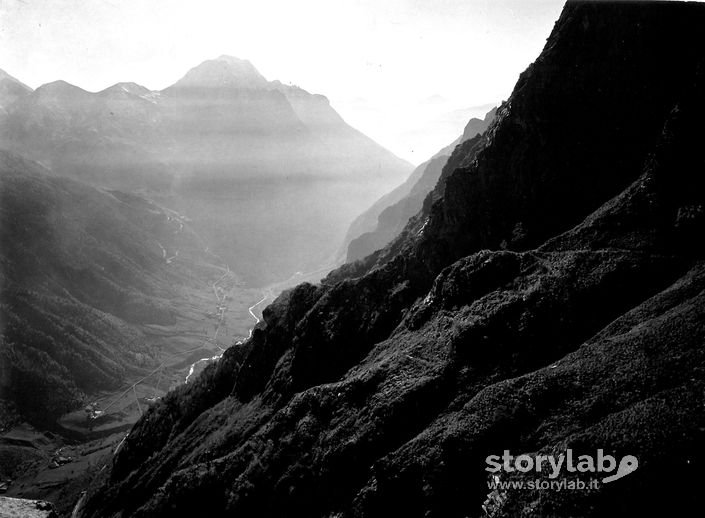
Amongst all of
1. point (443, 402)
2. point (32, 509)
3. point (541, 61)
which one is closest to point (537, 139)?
point (541, 61)

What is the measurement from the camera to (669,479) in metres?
28.5

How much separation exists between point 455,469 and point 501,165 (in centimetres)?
5454

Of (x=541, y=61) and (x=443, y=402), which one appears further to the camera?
(x=541, y=61)

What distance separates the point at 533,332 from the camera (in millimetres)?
50688

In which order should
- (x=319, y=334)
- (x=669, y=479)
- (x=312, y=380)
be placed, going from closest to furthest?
(x=669, y=479)
(x=312, y=380)
(x=319, y=334)

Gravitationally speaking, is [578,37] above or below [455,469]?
above

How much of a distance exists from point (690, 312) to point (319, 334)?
6253 cm

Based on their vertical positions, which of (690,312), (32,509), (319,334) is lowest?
(32,509)

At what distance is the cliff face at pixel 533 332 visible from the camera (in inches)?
1412

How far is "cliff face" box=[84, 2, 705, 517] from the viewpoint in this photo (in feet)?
118

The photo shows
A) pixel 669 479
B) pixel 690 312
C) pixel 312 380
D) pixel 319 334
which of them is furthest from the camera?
pixel 319 334

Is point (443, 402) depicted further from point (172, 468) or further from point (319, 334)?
point (172, 468)

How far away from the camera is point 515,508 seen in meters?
33.3

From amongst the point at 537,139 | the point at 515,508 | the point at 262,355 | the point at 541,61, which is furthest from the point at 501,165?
the point at 262,355
